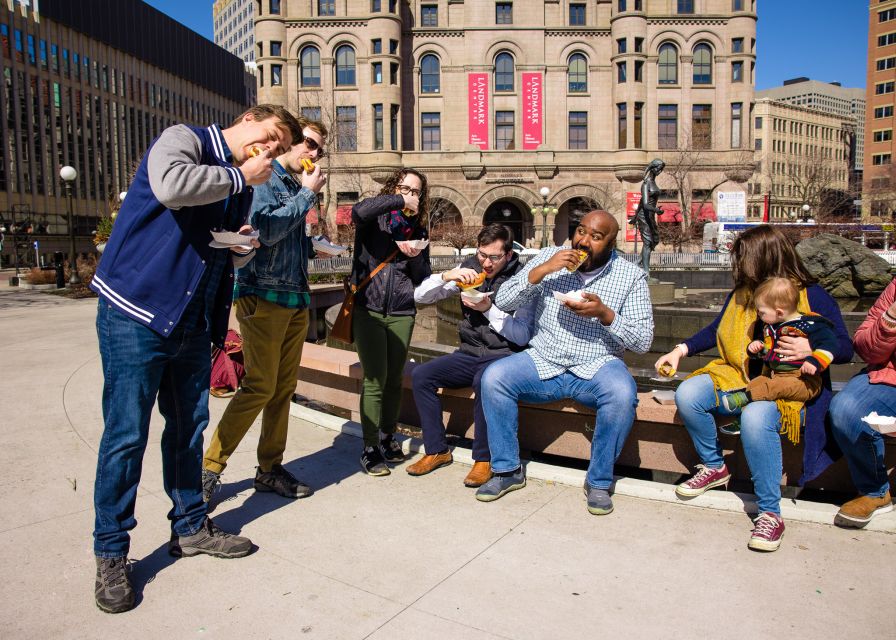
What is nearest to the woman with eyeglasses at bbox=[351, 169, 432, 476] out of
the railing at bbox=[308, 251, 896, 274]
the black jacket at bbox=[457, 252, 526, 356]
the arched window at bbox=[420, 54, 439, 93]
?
the black jacket at bbox=[457, 252, 526, 356]

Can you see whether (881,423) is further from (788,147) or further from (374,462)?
(788,147)

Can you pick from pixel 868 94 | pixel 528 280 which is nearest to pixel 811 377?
pixel 528 280

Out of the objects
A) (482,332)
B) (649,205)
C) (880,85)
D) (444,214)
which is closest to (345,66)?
(444,214)

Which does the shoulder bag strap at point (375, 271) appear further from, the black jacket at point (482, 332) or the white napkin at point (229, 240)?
the white napkin at point (229, 240)

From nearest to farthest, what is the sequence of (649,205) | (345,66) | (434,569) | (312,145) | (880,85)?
(434,569), (312,145), (649,205), (345,66), (880,85)

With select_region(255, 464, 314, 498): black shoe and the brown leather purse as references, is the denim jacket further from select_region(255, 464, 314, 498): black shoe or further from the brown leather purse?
select_region(255, 464, 314, 498): black shoe

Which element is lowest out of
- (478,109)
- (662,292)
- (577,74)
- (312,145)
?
(662,292)

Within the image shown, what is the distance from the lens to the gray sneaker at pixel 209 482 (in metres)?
3.76

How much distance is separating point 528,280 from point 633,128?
40.4 metres

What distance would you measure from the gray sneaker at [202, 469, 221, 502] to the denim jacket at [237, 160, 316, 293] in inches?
43.1

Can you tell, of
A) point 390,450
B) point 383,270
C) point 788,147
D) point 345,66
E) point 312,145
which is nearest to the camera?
point 312,145

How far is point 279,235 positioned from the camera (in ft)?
11.3

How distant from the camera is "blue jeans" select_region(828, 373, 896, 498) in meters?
3.32

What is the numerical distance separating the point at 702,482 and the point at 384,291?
2.19 metres
